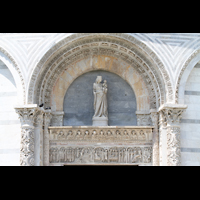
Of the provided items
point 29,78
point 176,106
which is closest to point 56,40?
point 29,78

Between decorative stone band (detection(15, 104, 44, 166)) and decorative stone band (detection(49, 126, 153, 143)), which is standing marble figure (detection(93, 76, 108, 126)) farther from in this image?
decorative stone band (detection(15, 104, 44, 166))

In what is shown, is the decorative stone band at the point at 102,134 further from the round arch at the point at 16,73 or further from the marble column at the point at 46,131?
the round arch at the point at 16,73

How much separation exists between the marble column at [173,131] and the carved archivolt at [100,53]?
1.16 ft

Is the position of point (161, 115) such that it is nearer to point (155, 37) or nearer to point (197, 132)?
point (197, 132)

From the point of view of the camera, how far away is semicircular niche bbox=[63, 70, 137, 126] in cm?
1155

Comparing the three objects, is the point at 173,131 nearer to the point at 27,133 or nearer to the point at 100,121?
the point at 100,121

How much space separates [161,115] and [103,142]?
1800 millimetres

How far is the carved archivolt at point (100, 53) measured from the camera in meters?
11.0

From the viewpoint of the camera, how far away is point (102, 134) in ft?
36.5

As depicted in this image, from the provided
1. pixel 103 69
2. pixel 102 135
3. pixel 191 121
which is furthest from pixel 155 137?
pixel 103 69

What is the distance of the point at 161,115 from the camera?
429 inches

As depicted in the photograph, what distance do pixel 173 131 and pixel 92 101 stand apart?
2579mm

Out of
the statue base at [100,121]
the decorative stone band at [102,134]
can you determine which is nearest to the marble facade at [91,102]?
the decorative stone band at [102,134]

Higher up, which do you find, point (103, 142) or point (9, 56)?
point (9, 56)
